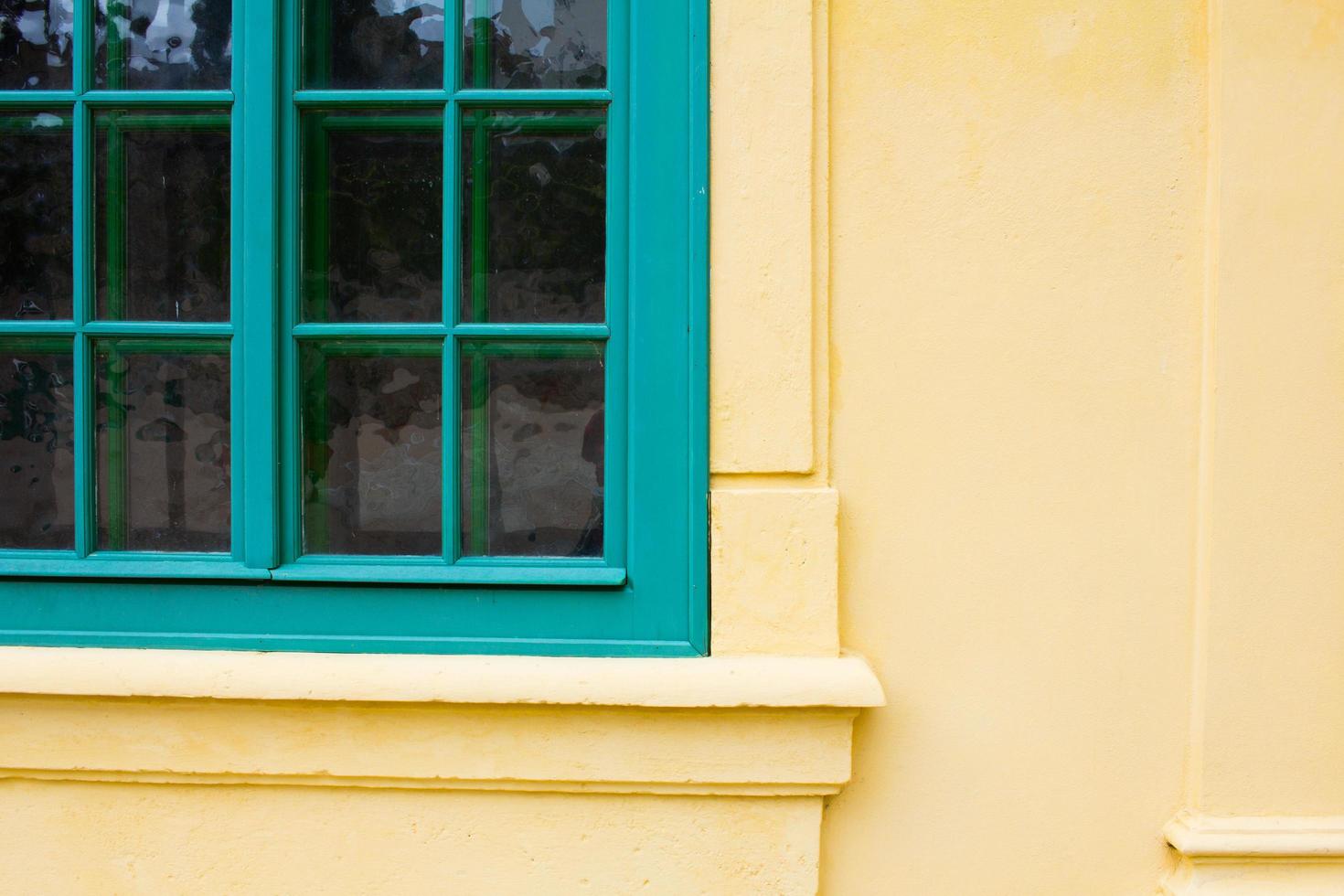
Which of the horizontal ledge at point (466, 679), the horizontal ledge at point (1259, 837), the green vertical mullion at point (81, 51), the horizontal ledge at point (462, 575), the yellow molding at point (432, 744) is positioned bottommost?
the horizontal ledge at point (1259, 837)

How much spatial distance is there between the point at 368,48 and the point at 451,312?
60 centimetres

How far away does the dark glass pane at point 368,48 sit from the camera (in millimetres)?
A: 1969

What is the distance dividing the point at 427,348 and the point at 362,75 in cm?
60

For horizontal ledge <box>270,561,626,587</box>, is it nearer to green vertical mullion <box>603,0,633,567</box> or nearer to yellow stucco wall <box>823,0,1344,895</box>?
green vertical mullion <box>603,0,633,567</box>

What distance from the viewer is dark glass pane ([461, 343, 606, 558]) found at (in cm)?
197

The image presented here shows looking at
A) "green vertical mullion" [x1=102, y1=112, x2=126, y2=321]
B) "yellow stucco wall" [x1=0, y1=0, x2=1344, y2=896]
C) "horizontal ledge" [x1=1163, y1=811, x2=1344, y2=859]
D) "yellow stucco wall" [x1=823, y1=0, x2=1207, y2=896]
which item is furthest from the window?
"horizontal ledge" [x1=1163, y1=811, x2=1344, y2=859]

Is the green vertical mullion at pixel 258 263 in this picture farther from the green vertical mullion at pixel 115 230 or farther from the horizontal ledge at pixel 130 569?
the green vertical mullion at pixel 115 230

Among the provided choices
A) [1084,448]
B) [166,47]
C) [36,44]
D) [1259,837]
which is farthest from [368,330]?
[1259,837]

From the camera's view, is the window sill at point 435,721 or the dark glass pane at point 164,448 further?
the dark glass pane at point 164,448

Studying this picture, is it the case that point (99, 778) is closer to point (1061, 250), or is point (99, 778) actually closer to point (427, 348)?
point (427, 348)

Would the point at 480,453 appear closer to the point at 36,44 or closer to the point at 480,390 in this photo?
the point at 480,390

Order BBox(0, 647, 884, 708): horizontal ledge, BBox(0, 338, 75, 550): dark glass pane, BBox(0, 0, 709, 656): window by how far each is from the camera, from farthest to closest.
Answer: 1. BBox(0, 338, 75, 550): dark glass pane
2. BBox(0, 0, 709, 656): window
3. BBox(0, 647, 884, 708): horizontal ledge

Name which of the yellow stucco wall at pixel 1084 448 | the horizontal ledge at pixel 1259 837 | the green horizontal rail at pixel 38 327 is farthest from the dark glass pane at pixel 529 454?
the horizontal ledge at pixel 1259 837

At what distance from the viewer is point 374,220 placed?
199cm
